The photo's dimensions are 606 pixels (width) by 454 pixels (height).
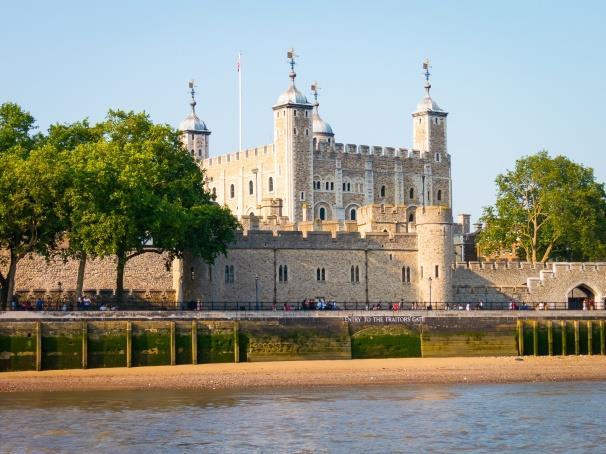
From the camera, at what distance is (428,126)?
115m

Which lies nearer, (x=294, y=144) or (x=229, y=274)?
(x=229, y=274)

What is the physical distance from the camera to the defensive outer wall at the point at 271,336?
50.5m

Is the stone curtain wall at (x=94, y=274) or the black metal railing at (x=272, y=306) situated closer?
the black metal railing at (x=272, y=306)

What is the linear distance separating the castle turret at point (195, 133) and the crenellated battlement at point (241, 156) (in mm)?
3005

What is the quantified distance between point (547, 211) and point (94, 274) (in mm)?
28110

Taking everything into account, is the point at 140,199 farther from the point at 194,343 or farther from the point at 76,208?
the point at 194,343

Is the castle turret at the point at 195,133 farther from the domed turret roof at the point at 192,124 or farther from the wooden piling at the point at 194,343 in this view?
the wooden piling at the point at 194,343

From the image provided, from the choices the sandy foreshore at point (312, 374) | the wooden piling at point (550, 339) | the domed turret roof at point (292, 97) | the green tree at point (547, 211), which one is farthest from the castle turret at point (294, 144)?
the sandy foreshore at point (312, 374)

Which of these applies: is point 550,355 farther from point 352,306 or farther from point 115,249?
point 115,249

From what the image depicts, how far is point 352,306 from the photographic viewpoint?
65875 millimetres

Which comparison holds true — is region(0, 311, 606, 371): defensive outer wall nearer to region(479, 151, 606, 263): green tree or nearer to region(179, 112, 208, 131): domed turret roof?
region(479, 151, 606, 263): green tree

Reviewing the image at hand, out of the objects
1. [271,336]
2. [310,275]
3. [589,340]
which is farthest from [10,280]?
[589,340]

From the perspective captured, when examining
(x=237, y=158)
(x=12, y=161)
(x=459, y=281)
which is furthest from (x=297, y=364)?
(x=237, y=158)

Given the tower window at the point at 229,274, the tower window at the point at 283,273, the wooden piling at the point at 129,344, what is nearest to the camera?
the wooden piling at the point at 129,344
